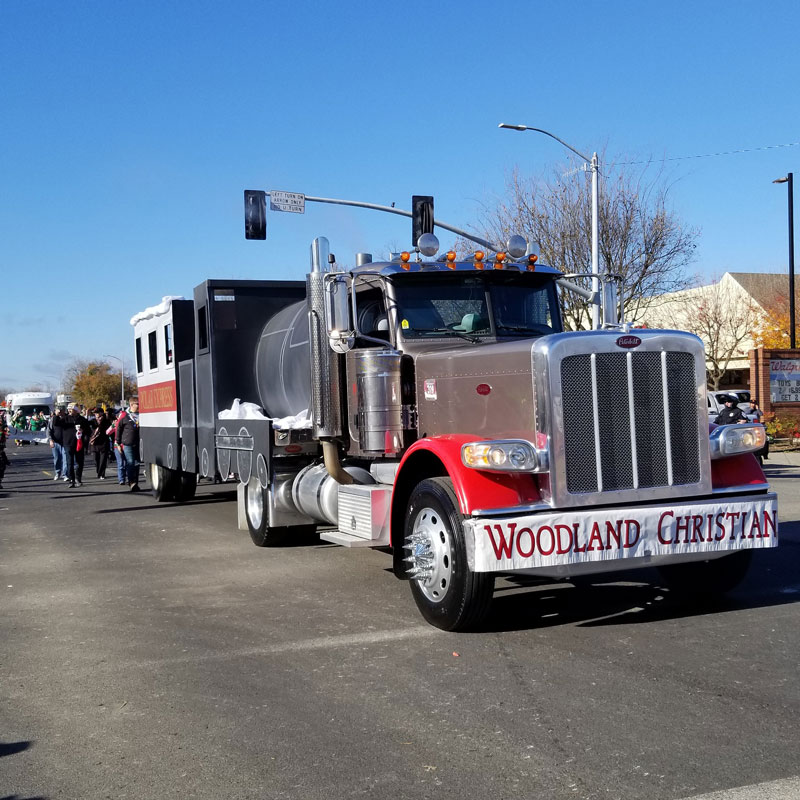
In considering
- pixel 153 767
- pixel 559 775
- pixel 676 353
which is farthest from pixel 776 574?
pixel 153 767

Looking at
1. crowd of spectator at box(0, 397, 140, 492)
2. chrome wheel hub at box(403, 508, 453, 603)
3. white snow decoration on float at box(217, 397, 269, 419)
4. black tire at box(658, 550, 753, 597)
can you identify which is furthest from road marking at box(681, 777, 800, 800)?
crowd of spectator at box(0, 397, 140, 492)

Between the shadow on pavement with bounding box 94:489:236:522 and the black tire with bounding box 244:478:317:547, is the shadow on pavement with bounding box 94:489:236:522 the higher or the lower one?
the lower one

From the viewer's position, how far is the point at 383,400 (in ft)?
26.1

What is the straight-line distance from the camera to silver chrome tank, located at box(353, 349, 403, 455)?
26.0 feet

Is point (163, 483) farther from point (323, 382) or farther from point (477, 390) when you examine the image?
point (477, 390)

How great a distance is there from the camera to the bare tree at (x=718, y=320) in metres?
46.6

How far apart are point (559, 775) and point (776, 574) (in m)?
5.04

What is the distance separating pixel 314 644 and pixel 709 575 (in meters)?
3.14

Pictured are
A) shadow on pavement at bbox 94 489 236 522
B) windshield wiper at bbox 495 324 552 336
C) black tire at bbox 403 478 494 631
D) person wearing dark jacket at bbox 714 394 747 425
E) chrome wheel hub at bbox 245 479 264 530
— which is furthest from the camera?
person wearing dark jacket at bbox 714 394 747 425

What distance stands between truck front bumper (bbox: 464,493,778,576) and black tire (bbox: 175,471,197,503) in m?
10.5

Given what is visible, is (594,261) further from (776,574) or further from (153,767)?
(153,767)

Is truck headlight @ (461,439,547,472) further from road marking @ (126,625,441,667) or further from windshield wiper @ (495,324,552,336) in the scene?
windshield wiper @ (495,324,552,336)

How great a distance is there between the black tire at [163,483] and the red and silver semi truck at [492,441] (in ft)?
19.5

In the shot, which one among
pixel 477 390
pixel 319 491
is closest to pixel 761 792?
pixel 477 390
